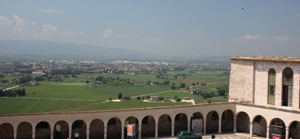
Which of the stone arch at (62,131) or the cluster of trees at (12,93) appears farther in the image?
the cluster of trees at (12,93)

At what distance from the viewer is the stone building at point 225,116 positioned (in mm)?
18531

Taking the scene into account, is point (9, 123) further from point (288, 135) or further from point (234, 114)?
point (288, 135)

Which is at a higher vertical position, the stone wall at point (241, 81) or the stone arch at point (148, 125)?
the stone wall at point (241, 81)

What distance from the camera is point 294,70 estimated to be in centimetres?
1923

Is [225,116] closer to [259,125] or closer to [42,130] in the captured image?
[259,125]

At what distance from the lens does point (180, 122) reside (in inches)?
890

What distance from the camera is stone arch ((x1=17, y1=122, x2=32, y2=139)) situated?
18.5 meters

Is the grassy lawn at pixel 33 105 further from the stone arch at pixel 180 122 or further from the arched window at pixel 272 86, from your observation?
the arched window at pixel 272 86

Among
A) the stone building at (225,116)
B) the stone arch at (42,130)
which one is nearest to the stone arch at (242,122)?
the stone building at (225,116)

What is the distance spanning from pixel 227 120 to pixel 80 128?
492 inches

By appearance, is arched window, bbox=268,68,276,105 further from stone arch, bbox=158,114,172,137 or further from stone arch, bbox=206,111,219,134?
stone arch, bbox=158,114,172,137

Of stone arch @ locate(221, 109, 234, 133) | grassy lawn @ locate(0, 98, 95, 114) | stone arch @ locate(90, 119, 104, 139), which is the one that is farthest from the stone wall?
grassy lawn @ locate(0, 98, 95, 114)

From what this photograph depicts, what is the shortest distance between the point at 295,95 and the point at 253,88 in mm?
3211

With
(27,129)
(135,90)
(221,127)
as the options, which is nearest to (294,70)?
(221,127)
